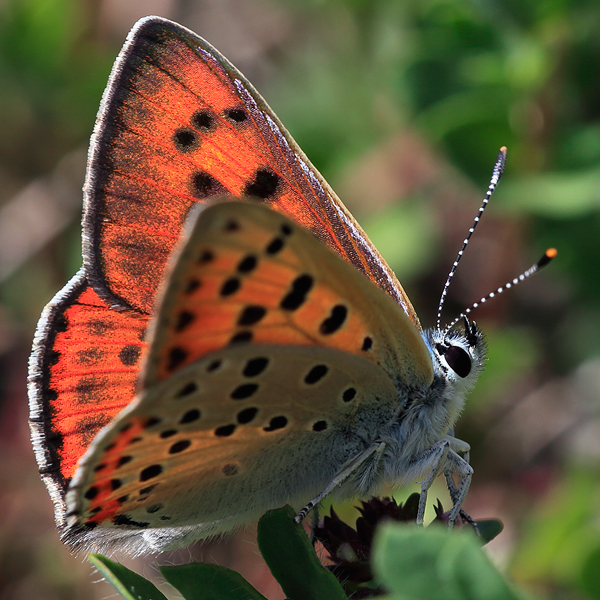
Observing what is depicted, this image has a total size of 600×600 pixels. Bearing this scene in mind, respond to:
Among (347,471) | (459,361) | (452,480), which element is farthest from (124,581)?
(459,361)

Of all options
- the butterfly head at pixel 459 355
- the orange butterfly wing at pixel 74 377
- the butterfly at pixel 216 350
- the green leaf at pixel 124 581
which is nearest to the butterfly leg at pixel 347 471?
the butterfly at pixel 216 350

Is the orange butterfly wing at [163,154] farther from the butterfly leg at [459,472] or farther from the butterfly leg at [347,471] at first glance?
the butterfly leg at [459,472]

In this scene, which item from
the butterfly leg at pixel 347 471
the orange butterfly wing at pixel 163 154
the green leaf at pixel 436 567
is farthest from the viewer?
the orange butterfly wing at pixel 163 154

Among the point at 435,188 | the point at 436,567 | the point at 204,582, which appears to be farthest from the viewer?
the point at 435,188

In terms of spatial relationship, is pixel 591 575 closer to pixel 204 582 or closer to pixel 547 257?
pixel 547 257

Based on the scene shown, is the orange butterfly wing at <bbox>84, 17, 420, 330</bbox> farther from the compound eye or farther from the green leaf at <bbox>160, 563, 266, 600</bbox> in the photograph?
the green leaf at <bbox>160, 563, 266, 600</bbox>

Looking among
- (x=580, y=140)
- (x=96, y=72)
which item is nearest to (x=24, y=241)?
(x=96, y=72)
